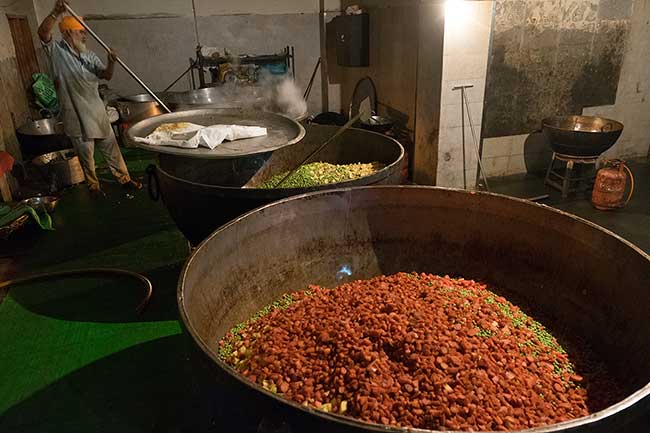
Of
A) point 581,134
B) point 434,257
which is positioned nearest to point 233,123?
point 434,257

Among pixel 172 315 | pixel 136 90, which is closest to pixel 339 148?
pixel 172 315

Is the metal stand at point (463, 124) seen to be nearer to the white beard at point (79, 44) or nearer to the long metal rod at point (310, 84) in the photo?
the long metal rod at point (310, 84)

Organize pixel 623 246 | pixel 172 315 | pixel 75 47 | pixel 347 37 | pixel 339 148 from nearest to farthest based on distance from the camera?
1. pixel 623 246
2. pixel 172 315
3. pixel 339 148
4. pixel 75 47
5. pixel 347 37

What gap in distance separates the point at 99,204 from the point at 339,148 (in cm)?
337

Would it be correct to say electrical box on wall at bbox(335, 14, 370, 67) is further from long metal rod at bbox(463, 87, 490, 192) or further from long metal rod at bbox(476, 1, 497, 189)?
long metal rod at bbox(463, 87, 490, 192)

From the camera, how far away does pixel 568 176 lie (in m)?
5.88

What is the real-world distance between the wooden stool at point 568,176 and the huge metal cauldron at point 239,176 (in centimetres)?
283

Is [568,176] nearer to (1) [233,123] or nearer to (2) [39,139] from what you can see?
(1) [233,123]

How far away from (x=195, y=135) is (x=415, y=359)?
100 inches

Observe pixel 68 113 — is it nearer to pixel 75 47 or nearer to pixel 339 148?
pixel 75 47

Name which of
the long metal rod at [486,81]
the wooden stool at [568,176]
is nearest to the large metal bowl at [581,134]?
the wooden stool at [568,176]

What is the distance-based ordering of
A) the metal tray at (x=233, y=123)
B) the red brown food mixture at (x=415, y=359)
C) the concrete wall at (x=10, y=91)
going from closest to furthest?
the red brown food mixture at (x=415, y=359), the metal tray at (x=233, y=123), the concrete wall at (x=10, y=91)

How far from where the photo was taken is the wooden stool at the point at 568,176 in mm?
5742

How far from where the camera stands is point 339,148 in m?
5.08
